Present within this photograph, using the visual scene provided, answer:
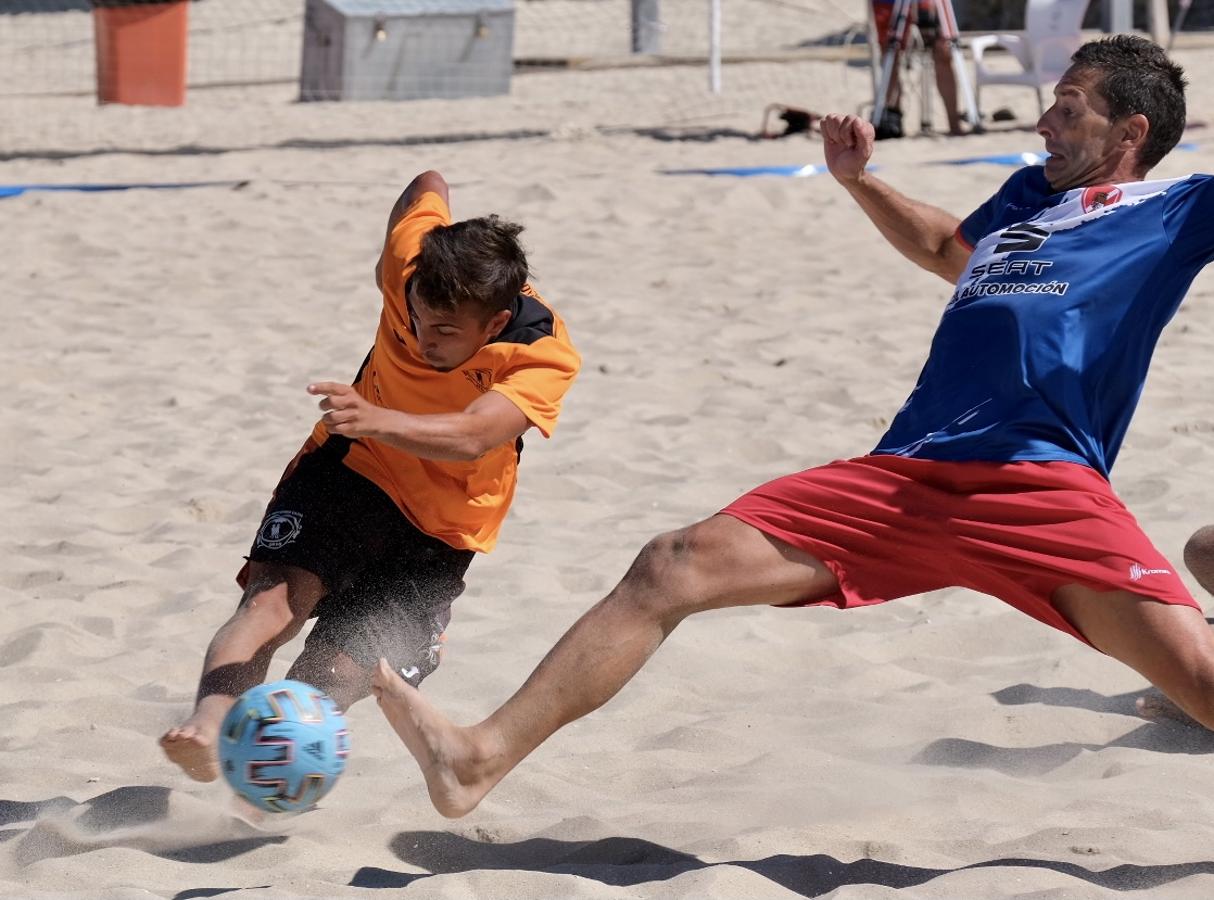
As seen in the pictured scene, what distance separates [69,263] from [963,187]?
5040 millimetres

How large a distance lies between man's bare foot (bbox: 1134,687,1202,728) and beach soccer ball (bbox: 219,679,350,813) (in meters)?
1.79

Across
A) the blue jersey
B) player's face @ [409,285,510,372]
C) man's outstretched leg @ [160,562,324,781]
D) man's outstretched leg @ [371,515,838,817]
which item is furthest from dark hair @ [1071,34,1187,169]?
man's outstretched leg @ [160,562,324,781]

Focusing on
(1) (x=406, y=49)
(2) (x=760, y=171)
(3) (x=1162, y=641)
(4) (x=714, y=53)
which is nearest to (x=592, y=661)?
(3) (x=1162, y=641)

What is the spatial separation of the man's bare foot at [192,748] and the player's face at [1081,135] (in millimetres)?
1885

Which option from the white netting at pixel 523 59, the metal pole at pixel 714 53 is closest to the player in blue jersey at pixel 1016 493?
the white netting at pixel 523 59

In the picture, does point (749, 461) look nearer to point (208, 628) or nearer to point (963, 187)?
point (208, 628)

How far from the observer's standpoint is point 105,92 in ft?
47.9

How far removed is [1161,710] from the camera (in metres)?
3.46

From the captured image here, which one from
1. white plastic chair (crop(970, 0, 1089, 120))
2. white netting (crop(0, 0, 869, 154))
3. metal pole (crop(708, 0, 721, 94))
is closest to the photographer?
white plastic chair (crop(970, 0, 1089, 120))

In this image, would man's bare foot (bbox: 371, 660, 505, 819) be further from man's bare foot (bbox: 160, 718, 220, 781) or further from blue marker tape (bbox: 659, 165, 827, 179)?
blue marker tape (bbox: 659, 165, 827, 179)

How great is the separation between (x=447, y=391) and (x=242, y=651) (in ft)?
2.12

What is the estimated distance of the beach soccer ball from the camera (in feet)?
8.77

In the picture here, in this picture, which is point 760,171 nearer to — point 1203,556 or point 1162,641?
point 1203,556

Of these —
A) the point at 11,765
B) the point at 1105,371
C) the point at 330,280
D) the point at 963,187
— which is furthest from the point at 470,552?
the point at 963,187
